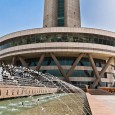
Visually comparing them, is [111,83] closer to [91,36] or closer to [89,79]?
[89,79]

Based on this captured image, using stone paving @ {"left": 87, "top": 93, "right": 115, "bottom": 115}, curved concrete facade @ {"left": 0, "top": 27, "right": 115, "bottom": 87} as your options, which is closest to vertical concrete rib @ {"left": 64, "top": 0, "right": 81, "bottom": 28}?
curved concrete facade @ {"left": 0, "top": 27, "right": 115, "bottom": 87}

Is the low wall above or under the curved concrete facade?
under

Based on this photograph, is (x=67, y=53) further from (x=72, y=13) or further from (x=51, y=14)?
(x=72, y=13)

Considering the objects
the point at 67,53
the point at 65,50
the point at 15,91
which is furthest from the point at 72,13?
the point at 15,91

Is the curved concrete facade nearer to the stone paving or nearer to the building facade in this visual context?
the building facade

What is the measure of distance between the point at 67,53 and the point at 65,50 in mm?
2636

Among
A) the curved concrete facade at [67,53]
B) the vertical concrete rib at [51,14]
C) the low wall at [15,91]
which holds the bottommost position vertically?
the low wall at [15,91]

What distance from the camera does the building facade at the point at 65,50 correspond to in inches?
1679

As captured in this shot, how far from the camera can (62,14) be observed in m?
59.7

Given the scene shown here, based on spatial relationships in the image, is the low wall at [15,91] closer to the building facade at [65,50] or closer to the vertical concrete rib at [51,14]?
the building facade at [65,50]

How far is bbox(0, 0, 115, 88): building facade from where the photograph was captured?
42.7m

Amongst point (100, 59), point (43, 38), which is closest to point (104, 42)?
point (100, 59)

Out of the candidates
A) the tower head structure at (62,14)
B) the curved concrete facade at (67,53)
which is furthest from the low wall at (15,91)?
the tower head structure at (62,14)

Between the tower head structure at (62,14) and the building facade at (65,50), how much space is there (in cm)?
1386
